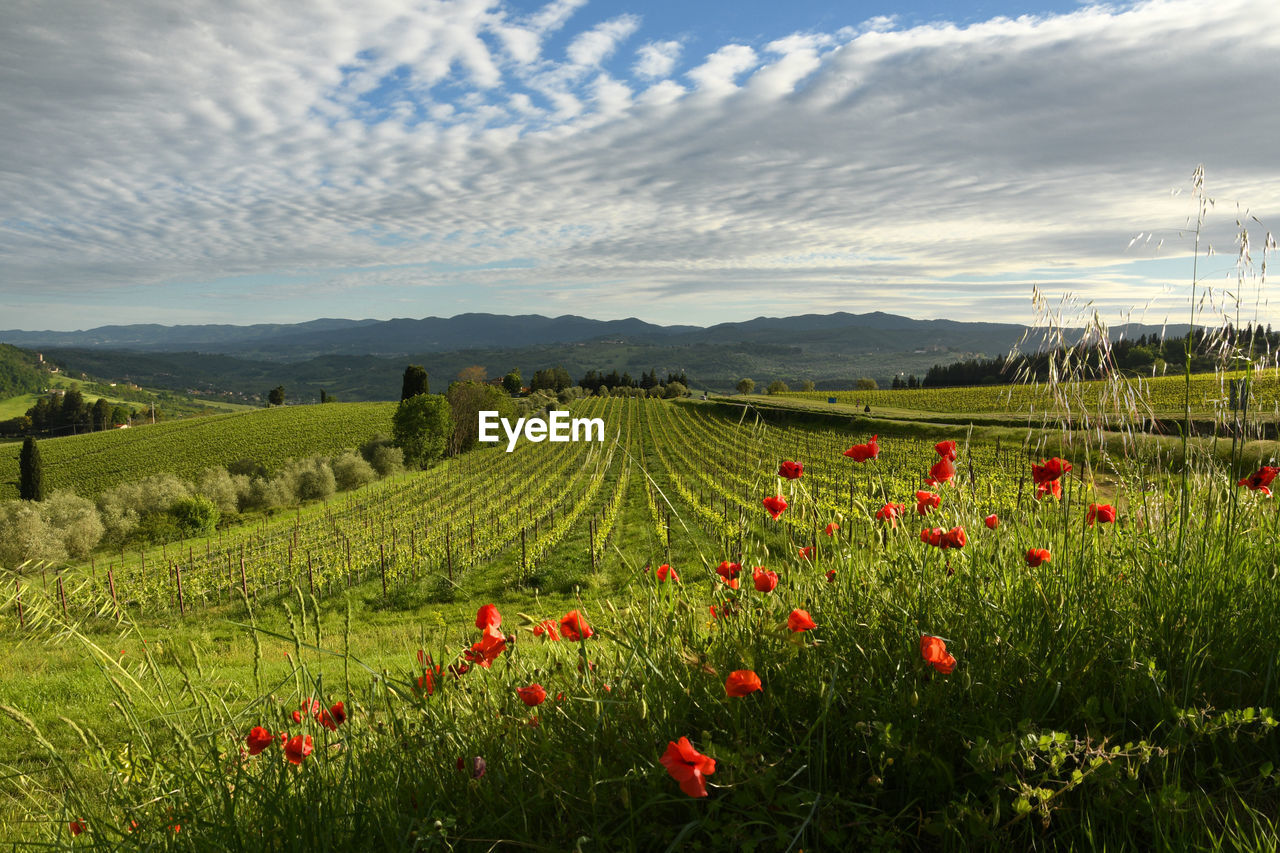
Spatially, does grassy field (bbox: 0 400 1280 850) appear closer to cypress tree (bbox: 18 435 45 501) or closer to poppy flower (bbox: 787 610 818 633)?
poppy flower (bbox: 787 610 818 633)

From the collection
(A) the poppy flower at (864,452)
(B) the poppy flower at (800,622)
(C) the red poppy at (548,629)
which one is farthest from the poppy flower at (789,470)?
(C) the red poppy at (548,629)

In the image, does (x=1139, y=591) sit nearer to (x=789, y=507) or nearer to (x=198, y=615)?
(x=789, y=507)

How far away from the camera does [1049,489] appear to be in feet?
8.90

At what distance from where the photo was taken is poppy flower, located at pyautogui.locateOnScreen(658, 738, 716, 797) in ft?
4.38

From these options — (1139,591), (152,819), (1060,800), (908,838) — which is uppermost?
(1139,591)

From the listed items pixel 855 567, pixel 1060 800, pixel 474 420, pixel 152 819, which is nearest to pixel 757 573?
pixel 855 567

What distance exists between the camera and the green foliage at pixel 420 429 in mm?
54031

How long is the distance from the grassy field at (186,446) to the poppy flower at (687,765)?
62637 mm

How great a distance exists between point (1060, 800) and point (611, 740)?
1.15 meters

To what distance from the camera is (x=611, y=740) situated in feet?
6.27

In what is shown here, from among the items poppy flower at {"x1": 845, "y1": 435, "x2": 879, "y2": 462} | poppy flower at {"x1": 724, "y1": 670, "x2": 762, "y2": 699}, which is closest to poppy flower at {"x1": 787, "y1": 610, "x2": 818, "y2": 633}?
poppy flower at {"x1": 724, "y1": 670, "x2": 762, "y2": 699}

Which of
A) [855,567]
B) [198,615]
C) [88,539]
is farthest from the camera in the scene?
[88,539]

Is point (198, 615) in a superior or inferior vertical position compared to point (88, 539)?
superior

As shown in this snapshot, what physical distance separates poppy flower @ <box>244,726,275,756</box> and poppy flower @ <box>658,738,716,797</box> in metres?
1.26
